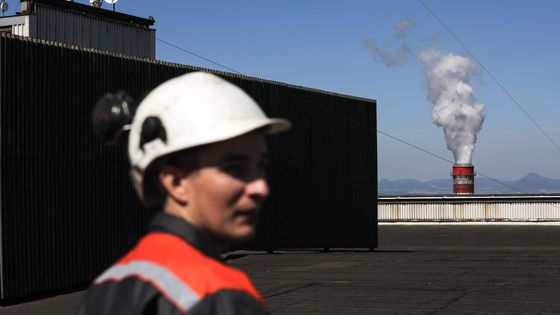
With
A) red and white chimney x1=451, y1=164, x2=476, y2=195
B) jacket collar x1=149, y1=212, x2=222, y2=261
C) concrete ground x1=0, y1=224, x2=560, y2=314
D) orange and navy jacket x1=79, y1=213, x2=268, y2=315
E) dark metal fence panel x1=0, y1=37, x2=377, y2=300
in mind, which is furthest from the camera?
red and white chimney x1=451, y1=164, x2=476, y2=195

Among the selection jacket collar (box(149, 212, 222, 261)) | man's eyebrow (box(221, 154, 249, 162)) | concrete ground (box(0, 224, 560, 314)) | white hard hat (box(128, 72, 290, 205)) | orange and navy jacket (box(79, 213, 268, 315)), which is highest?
white hard hat (box(128, 72, 290, 205))

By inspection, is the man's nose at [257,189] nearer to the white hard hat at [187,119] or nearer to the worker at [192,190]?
the worker at [192,190]

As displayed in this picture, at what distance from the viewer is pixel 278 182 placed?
2811 centimetres

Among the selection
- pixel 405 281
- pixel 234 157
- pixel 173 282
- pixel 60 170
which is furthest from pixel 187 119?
pixel 405 281

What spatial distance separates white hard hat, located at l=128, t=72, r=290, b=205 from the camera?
84.1 inches

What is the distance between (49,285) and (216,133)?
1744 cm

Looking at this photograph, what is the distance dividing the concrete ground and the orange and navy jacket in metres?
13.6

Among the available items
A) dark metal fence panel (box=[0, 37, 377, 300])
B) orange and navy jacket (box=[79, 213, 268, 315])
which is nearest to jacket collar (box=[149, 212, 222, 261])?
orange and navy jacket (box=[79, 213, 268, 315])

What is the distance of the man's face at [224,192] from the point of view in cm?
214

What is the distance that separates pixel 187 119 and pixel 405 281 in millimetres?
18542

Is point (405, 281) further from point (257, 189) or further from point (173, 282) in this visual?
point (173, 282)

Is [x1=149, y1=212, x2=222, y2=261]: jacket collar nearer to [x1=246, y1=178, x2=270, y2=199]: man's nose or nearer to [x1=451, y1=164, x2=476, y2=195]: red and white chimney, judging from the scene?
[x1=246, y1=178, x2=270, y2=199]: man's nose

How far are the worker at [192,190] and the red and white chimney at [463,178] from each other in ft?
324

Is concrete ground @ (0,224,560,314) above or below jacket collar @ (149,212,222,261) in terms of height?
below
